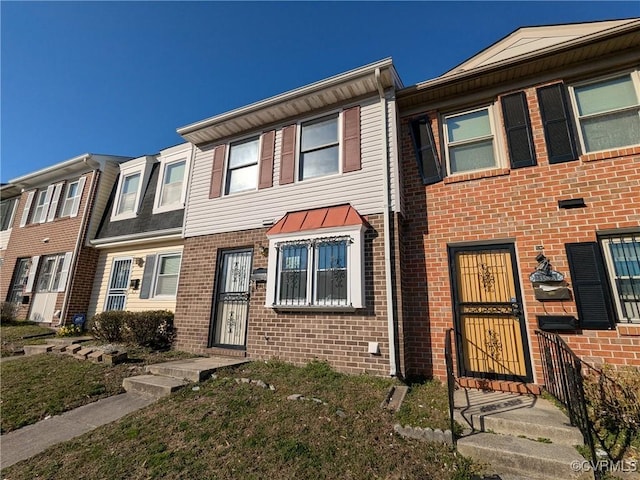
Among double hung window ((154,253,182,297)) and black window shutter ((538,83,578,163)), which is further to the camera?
double hung window ((154,253,182,297))

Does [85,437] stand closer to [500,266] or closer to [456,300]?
[456,300]

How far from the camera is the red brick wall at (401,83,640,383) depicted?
4773 mm

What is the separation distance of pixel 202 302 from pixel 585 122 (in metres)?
8.75

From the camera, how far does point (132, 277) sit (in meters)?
10.2

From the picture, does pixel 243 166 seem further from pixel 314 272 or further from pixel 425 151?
pixel 425 151

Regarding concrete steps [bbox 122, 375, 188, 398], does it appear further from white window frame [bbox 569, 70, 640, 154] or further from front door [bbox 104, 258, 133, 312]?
white window frame [bbox 569, 70, 640, 154]

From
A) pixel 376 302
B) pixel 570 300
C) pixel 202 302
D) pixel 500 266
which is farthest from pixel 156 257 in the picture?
pixel 570 300

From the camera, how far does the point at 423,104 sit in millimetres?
6676

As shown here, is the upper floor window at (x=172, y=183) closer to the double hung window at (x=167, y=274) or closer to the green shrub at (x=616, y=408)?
the double hung window at (x=167, y=274)

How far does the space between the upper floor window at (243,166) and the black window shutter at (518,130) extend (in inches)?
223

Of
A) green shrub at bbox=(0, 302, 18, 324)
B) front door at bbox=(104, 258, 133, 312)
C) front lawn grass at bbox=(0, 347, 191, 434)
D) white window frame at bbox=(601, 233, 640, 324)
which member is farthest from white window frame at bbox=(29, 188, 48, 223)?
white window frame at bbox=(601, 233, 640, 324)

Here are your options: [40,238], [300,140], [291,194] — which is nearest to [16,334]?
[40,238]

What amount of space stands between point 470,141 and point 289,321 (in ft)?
17.2

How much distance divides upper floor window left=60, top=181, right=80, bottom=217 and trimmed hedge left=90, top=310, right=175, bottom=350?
20.8 feet
